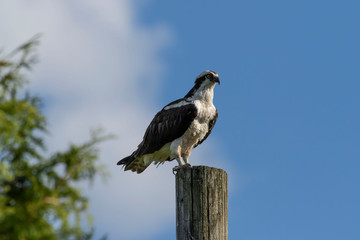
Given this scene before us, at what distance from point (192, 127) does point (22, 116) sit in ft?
20.6

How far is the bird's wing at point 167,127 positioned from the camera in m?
10.1

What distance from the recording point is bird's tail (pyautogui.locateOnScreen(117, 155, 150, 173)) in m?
10.6

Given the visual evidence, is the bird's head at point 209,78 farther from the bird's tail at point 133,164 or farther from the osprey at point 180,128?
the bird's tail at point 133,164

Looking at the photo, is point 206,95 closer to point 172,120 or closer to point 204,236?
point 172,120

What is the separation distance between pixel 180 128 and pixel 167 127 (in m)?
0.27

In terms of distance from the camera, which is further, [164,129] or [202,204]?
[164,129]

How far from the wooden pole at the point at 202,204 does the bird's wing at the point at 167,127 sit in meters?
3.61

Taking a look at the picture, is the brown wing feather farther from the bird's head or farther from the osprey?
the bird's head

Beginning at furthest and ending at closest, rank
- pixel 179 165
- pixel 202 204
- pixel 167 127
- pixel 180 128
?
1. pixel 167 127
2. pixel 180 128
3. pixel 179 165
4. pixel 202 204

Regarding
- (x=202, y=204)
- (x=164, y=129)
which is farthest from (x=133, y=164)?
(x=202, y=204)

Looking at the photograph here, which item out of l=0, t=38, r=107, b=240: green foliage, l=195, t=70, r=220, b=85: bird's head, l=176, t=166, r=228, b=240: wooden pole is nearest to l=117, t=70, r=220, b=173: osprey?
l=195, t=70, r=220, b=85: bird's head

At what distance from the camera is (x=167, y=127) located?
10.3 metres

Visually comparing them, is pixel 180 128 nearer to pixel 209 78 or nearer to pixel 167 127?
pixel 167 127

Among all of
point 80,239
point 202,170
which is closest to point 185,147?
point 202,170
